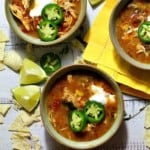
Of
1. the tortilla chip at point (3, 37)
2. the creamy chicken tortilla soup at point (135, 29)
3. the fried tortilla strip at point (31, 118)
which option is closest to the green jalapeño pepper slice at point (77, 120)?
the fried tortilla strip at point (31, 118)

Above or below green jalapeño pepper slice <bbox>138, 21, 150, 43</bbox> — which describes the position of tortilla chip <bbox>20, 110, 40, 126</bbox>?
below

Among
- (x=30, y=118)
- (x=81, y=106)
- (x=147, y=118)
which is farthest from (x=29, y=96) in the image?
(x=147, y=118)

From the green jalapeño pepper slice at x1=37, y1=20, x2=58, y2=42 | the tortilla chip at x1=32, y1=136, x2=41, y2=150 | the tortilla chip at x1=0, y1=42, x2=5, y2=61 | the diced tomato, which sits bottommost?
the tortilla chip at x1=32, y1=136, x2=41, y2=150

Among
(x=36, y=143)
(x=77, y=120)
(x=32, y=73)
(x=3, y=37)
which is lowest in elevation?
(x=36, y=143)

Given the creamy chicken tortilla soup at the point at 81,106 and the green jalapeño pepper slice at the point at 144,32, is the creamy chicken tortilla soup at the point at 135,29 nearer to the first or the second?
the green jalapeño pepper slice at the point at 144,32

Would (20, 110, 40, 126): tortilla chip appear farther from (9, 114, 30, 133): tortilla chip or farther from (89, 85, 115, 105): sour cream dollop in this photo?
(89, 85, 115, 105): sour cream dollop

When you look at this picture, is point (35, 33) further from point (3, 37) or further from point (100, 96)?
point (100, 96)

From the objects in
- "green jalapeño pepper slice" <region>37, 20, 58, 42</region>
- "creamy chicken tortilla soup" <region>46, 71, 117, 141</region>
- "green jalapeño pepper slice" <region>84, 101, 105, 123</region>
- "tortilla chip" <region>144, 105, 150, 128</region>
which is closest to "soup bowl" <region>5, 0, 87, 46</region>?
"green jalapeño pepper slice" <region>37, 20, 58, 42</region>
